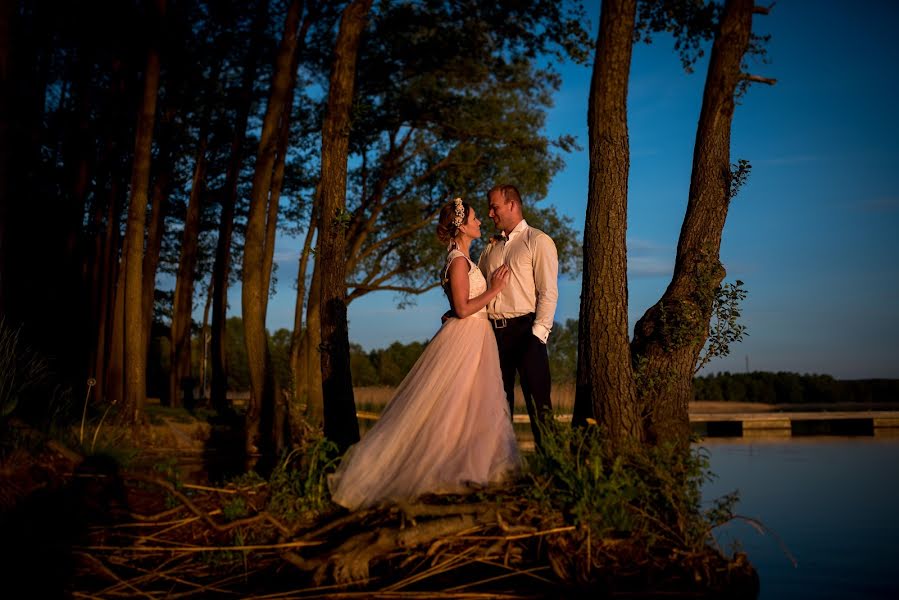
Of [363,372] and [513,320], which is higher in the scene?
[513,320]

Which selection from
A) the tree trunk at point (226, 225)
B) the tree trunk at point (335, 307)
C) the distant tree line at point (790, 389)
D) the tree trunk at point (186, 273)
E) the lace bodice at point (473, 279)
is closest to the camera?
the lace bodice at point (473, 279)

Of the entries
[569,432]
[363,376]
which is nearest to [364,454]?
[569,432]

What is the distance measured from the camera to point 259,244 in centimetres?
1488

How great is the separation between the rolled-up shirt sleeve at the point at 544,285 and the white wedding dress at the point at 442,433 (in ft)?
1.59

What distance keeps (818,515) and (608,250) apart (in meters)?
7.35

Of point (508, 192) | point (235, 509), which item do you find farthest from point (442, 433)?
point (508, 192)

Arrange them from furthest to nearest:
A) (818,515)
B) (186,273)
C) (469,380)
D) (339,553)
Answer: (186,273), (818,515), (469,380), (339,553)

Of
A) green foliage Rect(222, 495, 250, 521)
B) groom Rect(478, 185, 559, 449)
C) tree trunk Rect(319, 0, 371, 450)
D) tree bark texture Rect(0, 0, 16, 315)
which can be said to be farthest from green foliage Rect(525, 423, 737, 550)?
tree bark texture Rect(0, 0, 16, 315)

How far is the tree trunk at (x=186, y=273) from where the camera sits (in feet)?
68.8

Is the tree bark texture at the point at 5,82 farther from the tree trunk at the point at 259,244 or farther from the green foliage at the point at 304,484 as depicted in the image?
the green foliage at the point at 304,484

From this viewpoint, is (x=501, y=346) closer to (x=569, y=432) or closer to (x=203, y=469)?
(x=569, y=432)

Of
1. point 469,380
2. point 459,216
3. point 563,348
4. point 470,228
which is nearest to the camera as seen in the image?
point 469,380

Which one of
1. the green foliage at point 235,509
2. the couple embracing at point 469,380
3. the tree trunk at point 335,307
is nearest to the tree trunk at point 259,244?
the tree trunk at point 335,307

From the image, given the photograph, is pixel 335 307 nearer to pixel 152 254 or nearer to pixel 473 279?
pixel 473 279
